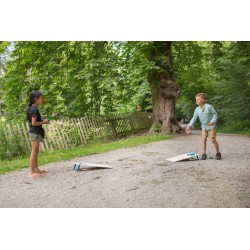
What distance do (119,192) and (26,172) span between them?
41.6 inches

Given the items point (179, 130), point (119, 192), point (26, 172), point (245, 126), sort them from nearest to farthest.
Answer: point (119, 192) < point (26, 172) < point (245, 126) < point (179, 130)

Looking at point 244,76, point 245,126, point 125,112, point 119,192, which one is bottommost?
point 119,192

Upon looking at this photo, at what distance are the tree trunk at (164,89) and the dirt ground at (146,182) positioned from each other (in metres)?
0.56

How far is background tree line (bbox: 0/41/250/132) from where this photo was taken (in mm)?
3574

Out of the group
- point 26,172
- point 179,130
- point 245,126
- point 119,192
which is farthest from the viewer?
point 179,130

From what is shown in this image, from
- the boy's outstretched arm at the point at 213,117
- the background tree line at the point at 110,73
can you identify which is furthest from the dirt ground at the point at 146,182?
the background tree line at the point at 110,73

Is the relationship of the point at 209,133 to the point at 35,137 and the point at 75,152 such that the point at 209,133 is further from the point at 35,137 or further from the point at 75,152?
the point at 35,137

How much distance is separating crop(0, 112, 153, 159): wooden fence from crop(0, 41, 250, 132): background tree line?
0.16 m

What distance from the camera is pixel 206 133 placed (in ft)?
10.7

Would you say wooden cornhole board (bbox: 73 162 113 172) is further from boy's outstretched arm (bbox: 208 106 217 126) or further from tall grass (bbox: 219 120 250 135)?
tall grass (bbox: 219 120 250 135)

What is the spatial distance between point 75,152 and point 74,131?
403 mm

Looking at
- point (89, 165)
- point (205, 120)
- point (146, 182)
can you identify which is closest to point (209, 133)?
point (205, 120)

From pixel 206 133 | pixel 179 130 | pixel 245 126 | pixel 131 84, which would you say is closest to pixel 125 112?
pixel 131 84

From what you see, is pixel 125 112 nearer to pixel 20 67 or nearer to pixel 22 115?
pixel 22 115
